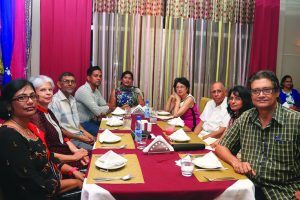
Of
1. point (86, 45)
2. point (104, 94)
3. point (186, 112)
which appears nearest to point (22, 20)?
point (86, 45)

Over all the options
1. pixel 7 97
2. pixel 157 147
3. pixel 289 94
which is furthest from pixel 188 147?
pixel 289 94

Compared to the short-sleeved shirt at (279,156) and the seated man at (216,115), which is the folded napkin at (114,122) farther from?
the short-sleeved shirt at (279,156)

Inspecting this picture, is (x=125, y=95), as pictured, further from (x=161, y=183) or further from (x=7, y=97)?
(x=161, y=183)

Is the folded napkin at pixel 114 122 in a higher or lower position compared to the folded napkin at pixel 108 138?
lower

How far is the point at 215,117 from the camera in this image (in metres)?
3.26

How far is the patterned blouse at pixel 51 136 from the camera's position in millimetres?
2221

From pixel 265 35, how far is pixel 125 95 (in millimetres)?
2347

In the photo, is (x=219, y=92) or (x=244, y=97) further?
(x=219, y=92)

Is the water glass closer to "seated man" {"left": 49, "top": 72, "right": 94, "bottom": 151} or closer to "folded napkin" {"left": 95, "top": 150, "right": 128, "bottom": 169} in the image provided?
"folded napkin" {"left": 95, "top": 150, "right": 128, "bottom": 169}

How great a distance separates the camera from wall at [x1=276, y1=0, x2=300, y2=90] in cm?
508

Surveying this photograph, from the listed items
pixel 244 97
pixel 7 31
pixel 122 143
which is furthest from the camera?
pixel 7 31

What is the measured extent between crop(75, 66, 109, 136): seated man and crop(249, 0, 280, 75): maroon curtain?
241 centimetres

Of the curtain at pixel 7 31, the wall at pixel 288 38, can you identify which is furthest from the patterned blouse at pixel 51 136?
the wall at pixel 288 38

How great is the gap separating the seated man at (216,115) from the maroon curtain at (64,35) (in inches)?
78.4
